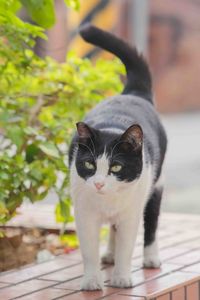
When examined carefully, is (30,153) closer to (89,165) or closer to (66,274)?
(66,274)

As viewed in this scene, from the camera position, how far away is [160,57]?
41.8ft

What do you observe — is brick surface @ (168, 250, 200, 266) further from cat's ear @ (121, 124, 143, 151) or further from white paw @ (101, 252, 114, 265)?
cat's ear @ (121, 124, 143, 151)

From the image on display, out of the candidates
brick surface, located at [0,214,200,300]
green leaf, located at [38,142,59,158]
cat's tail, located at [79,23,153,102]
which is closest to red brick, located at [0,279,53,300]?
brick surface, located at [0,214,200,300]

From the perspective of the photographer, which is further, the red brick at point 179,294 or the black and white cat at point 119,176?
the red brick at point 179,294

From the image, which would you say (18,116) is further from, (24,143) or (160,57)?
(160,57)

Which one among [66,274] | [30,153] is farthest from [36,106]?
[66,274]

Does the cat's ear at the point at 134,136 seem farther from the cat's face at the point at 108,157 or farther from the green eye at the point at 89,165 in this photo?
the green eye at the point at 89,165

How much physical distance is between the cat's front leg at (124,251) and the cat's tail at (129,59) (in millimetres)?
661

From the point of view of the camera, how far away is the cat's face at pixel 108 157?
2.62 metres

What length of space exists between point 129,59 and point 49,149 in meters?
0.49

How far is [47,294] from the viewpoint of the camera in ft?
9.23

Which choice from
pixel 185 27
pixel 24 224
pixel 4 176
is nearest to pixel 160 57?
pixel 185 27

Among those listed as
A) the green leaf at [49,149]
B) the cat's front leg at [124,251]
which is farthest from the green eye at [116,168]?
the green leaf at [49,149]

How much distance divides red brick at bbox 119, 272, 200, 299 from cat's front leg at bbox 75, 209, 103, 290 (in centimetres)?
11
